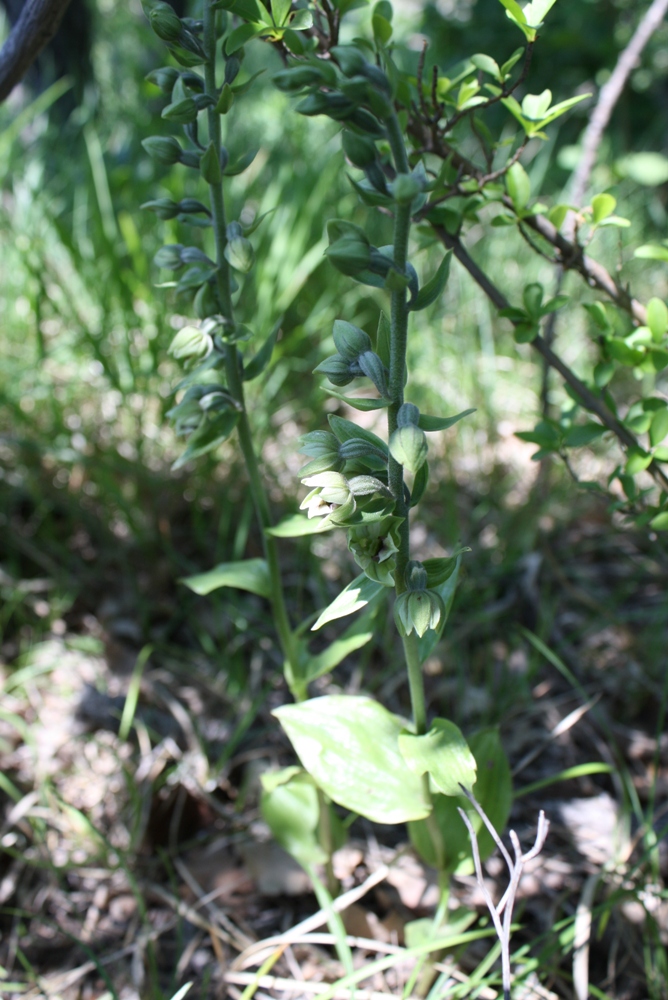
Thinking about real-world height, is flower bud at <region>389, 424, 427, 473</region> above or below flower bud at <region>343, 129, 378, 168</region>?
below

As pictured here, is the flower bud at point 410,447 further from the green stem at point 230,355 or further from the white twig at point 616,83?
the white twig at point 616,83

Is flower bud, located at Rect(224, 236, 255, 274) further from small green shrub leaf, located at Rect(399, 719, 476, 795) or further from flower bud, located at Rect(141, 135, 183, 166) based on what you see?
small green shrub leaf, located at Rect(399, 719, 476, 795)

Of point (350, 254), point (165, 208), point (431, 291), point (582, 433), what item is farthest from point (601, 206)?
point (165, 208)

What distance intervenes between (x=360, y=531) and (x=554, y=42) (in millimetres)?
4201

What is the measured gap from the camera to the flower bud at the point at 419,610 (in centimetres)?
98

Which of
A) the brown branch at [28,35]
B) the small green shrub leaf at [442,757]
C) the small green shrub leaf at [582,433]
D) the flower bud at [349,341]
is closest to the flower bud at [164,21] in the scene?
the brown branch at [28,35]

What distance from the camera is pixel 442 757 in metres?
1.11

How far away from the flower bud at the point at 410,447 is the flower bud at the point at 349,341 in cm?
14

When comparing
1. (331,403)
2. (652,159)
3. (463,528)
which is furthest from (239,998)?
(652,159)

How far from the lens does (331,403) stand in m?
2.70

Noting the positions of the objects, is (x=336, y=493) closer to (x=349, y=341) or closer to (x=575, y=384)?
(x=349, y=341)

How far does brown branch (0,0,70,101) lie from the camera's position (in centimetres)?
124

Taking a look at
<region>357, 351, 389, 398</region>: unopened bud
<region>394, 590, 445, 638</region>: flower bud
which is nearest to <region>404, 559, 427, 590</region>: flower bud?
<region>394, 590, 445, 638</region>: flower bud

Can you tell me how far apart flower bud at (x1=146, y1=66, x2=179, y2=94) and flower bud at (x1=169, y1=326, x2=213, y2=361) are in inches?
13.9
